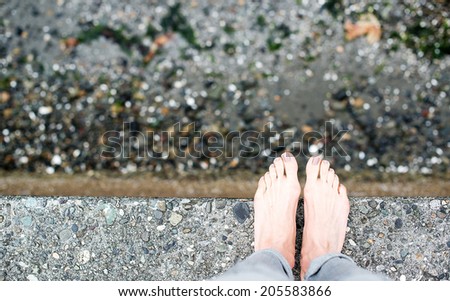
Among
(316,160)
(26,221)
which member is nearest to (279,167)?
(316,160)

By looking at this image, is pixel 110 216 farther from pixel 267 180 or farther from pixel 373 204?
pixel 373 204

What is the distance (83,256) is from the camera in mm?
1680

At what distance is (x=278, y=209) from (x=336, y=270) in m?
0.31

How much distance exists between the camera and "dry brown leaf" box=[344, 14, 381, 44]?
2084mm

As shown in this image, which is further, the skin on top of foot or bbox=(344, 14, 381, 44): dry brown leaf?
bbox=(344, 14, 381, 44): dry brown leaf

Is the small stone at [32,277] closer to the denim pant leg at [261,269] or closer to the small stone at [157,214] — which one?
A: the small stone at [157,214]

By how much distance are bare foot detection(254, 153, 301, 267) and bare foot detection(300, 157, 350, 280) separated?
48mm

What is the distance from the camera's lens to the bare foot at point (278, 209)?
167 cm

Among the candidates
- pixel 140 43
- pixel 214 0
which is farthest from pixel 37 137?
pixel 214 0

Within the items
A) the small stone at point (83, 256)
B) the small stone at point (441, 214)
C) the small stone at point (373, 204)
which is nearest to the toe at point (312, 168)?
the small stone at point (373, 204)

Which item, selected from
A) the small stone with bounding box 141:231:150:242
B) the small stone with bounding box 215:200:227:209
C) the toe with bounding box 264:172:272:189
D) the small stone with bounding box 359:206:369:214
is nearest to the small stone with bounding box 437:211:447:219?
the small stone with bounding box 359:206:369:214

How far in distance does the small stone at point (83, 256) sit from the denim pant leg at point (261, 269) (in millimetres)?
458

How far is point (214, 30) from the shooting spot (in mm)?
2098

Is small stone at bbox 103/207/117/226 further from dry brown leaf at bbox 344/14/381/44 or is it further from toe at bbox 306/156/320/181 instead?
dry brown leaf at bbox 344/14/381/44
